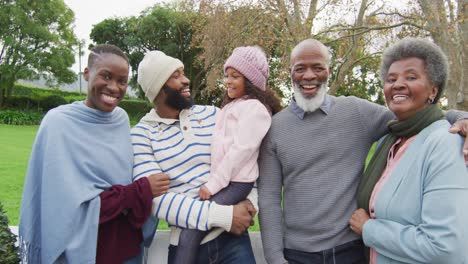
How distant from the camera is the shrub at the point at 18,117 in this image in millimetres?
26000

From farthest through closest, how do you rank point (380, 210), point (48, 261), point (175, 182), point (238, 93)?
point (238, 93)
point (175, 182)
point (48, 261)
point (380, 210)

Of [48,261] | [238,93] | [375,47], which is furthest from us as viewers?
[375,47]

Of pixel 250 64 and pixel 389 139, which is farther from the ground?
pixel 250 64

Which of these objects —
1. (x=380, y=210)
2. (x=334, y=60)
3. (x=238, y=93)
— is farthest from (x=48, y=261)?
(x=334, y=60)

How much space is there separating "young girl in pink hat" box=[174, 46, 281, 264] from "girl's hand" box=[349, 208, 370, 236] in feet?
1.90

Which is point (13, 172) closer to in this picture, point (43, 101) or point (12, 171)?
point (12, 171)

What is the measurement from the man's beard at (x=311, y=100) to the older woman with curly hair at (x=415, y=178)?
34 cm

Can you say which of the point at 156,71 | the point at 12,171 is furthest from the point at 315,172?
the point at 12,171

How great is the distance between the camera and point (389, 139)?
242 cm

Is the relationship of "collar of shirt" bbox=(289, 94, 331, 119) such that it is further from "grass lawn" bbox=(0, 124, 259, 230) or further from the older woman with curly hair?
"grass lawn" bbox=(0, 124, 259, 230)

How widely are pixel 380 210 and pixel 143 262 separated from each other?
1523mm

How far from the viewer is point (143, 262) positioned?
2863mm

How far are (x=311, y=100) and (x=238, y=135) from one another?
46cm

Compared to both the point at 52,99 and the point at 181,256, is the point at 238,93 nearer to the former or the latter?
the point at 181,256
